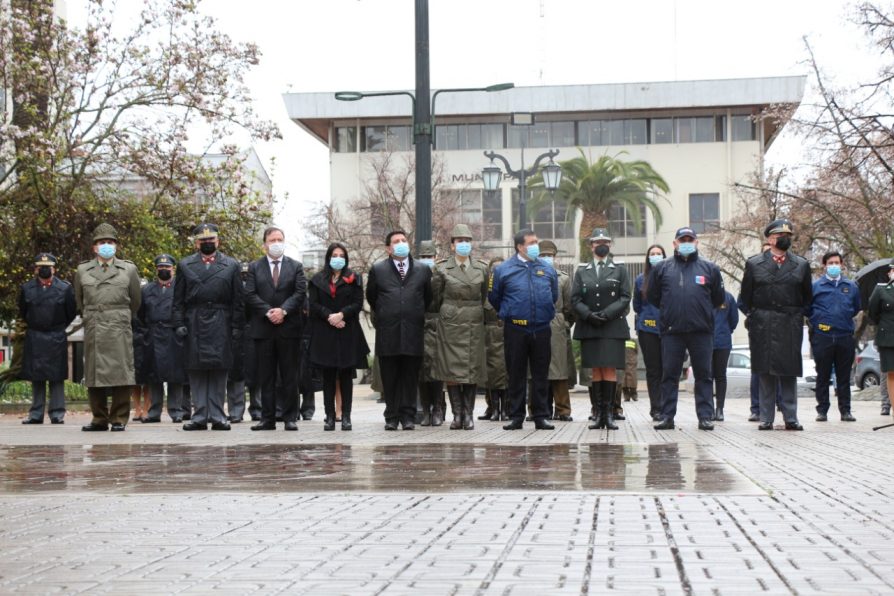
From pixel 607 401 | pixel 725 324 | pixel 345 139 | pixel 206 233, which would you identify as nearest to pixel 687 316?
pixel 607 401

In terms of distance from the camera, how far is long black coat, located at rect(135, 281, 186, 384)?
58.6 ft

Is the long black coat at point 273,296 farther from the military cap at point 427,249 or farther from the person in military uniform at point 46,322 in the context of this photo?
the person in military uniform at point 46,322

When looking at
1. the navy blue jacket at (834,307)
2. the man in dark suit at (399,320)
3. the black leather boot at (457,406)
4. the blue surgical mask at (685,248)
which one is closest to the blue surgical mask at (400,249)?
the man in dark suit at (399,320)

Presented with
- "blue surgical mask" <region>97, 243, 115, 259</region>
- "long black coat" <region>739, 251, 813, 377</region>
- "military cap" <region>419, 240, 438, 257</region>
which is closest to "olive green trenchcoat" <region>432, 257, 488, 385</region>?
"military cap" <region>419, 240, 438, 257</region>

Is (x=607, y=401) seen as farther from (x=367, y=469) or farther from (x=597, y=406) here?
(x=367, y=469)

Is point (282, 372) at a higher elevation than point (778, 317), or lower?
lower

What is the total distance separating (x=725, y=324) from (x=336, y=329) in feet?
17.5

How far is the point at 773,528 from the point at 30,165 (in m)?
19.9

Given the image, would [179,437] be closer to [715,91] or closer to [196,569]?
[196,569]

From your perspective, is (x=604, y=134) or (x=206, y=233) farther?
(x=604, y=134)

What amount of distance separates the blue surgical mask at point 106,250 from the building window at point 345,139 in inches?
2492

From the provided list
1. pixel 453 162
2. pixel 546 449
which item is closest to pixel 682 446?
pixel 546 449

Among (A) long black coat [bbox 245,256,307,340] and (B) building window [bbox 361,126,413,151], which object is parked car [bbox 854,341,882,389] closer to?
(A) long black coat [bbox 245,256,307,340]

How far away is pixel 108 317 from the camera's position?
Answer: 1488 cm
